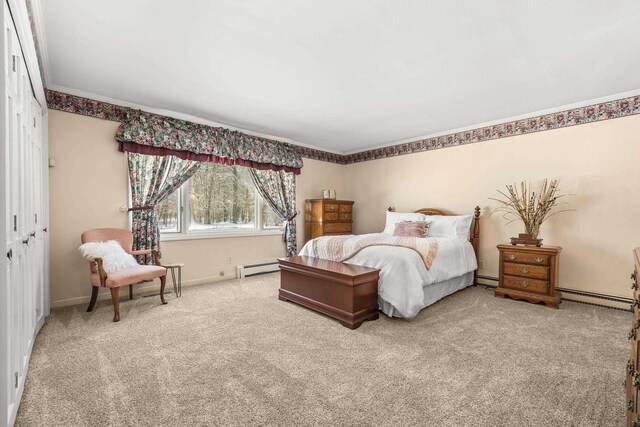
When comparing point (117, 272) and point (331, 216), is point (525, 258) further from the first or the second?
point (117, 272)

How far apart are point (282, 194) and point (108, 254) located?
2843mm

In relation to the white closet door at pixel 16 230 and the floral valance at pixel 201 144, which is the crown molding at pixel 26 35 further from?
the floral valance at pixel 201 144

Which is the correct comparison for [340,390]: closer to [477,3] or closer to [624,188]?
[477,3]

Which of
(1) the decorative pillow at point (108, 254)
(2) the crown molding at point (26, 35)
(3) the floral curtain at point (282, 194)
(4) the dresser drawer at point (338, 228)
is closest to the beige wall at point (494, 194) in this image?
(1) the decorative pillow at point (108, 254)

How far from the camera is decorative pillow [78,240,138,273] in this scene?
3096mm

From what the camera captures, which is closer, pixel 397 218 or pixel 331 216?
pixel 397 218

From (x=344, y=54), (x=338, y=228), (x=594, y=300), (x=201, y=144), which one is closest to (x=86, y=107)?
(x=201, y=144)

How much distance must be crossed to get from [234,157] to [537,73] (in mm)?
3942

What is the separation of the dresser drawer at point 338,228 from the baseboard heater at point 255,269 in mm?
1155

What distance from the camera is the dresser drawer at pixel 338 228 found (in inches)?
223

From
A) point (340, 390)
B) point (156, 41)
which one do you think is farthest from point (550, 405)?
point (156, 41)

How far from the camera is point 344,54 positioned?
8.58 ft

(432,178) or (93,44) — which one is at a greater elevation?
(93,44)

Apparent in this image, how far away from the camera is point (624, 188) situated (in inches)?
138
